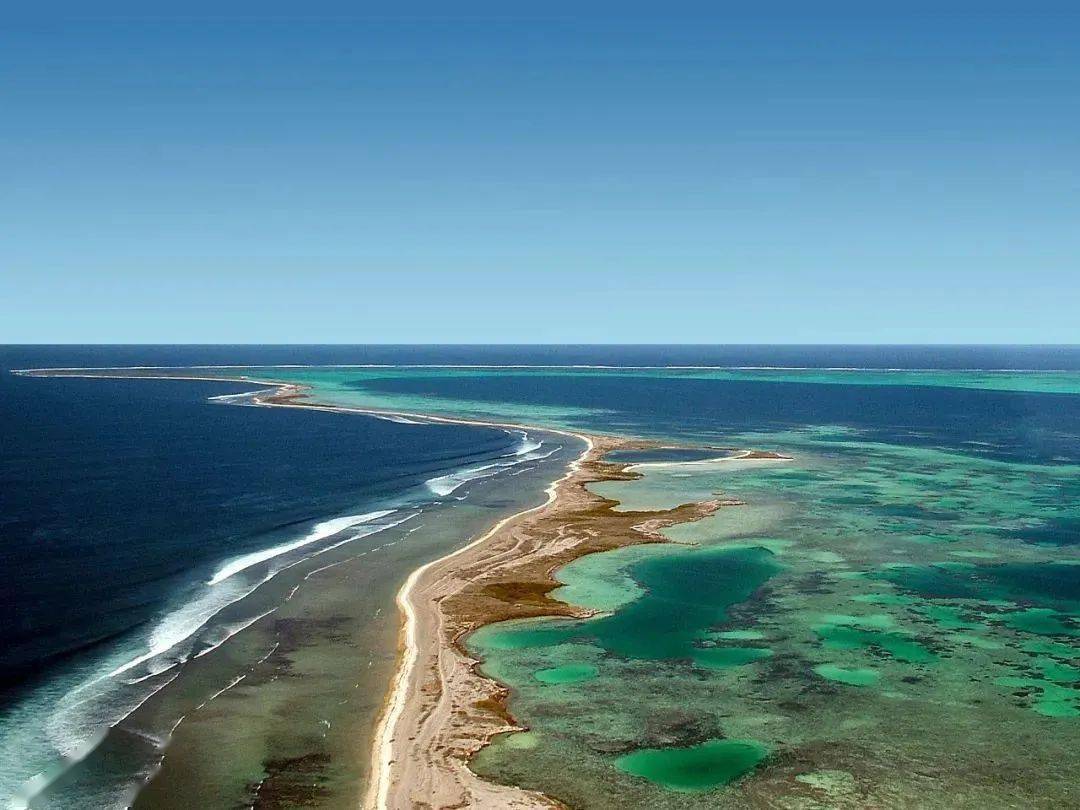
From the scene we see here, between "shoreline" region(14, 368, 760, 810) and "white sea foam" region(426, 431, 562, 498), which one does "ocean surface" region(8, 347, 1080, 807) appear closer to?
"white sea foam" region(426, 431, 562, 498)

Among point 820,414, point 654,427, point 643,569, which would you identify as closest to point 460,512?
point 643,569

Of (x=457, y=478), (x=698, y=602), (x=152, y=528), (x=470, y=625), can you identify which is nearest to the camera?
(x=470, y=625)

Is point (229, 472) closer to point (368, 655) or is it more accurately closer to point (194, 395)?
point (368, 655)

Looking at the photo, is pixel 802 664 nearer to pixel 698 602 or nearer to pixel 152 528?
pixel 698 602

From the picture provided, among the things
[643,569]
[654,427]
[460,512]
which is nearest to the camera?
[643,569]

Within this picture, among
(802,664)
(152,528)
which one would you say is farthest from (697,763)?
(152,528)

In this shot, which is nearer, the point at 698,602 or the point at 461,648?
the point at 461,648
